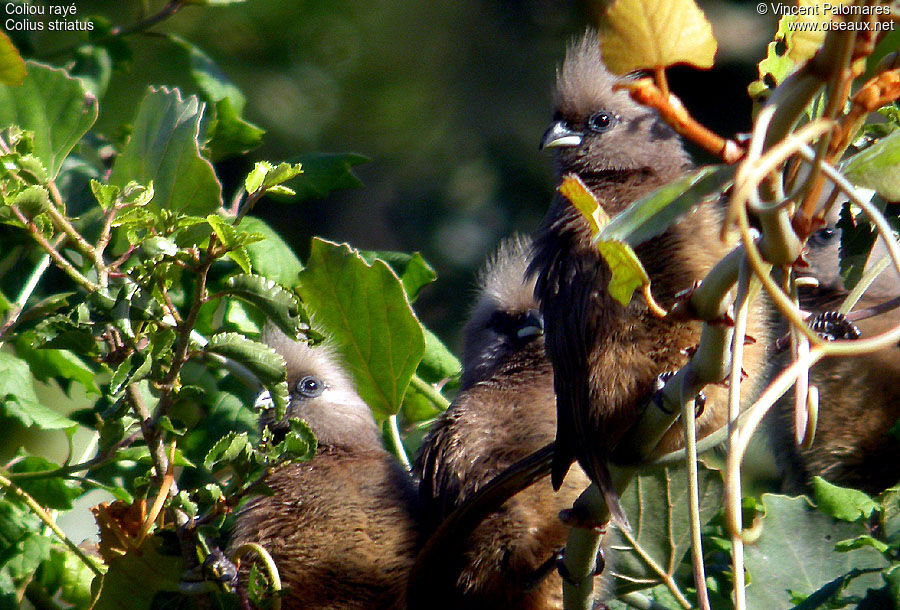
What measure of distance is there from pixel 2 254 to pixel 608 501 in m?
1.78

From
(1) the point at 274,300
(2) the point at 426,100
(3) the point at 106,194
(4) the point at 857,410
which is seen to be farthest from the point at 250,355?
(2) the point at 426,100

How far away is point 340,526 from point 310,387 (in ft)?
2.10

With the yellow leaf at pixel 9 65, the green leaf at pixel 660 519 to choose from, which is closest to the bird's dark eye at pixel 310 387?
the green leaf at pixel 660 519

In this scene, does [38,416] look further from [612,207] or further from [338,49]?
[338,49]

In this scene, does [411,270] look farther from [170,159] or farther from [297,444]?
[297,444]

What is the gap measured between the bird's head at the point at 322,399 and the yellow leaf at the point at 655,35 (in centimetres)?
178

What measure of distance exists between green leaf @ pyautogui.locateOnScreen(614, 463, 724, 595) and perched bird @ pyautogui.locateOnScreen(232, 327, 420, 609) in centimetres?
52

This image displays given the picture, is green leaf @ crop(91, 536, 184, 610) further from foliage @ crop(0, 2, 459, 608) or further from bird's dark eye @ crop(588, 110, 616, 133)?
bird's dark eye @ crop(588, 110, 616, 133)

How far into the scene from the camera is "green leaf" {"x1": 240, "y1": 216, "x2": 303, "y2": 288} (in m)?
2.43

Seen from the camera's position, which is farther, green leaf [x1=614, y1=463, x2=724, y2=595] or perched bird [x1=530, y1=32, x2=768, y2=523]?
green leaf [x1=614, y1=463, x2=724, y2=595]

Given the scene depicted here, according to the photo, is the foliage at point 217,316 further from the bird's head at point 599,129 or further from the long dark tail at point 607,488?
the bird's head at point 599,129

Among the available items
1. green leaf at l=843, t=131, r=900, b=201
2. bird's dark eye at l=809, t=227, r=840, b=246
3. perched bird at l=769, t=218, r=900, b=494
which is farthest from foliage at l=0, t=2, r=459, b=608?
bird's dark eye at l=809, t=227, r=840, b=246

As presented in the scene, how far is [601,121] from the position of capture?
9.16 feet

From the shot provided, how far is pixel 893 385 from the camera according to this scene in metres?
2.81
